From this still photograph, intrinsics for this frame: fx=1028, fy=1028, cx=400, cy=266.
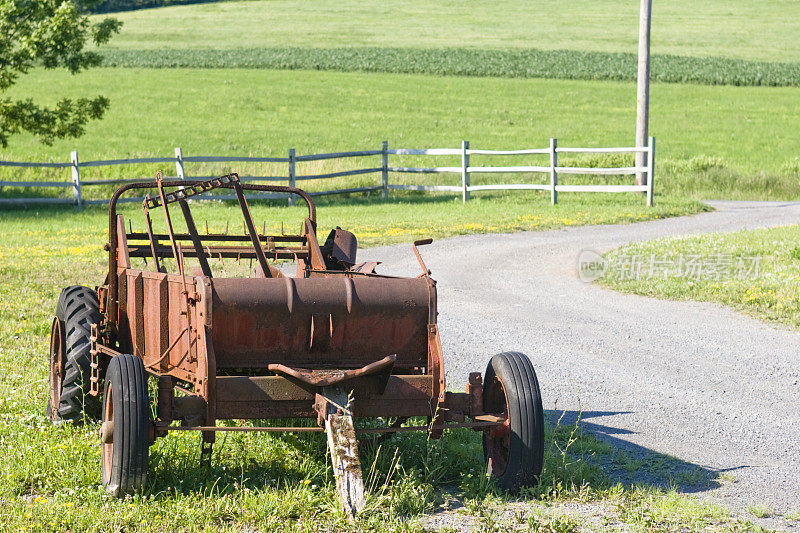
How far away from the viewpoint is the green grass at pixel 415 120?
30562 mm

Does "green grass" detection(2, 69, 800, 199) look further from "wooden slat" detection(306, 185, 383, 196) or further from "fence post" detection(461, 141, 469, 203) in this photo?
"fence post" detection(461, 141, 469, 203)

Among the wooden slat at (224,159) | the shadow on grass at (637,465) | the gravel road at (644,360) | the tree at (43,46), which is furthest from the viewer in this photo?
the wooden slat at (224,159)

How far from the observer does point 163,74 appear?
55156 mm

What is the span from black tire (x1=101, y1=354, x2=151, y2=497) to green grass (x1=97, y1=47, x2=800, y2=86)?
178 ft

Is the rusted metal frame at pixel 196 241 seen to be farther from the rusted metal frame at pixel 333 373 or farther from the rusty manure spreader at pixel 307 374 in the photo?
the rusted metal frame at pixel 333 373

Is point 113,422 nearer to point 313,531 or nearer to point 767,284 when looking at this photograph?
point 313,531

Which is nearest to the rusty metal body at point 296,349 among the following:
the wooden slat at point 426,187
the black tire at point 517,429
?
the black tire at point 517,429

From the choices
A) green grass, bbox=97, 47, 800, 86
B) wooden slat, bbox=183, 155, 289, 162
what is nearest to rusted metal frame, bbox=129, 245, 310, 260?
wooden slat, bbox=183, 155, 289, 162

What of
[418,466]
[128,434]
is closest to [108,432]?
[128,434]

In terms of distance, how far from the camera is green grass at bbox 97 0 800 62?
66938 millimetres

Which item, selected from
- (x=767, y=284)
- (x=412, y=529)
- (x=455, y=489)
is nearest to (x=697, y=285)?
(x=767, y=284)

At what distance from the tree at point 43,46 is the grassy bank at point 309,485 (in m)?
17.1

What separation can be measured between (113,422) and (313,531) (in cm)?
107

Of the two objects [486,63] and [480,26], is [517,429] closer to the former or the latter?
[486,63]
